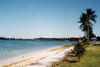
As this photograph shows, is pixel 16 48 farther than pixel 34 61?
Yes

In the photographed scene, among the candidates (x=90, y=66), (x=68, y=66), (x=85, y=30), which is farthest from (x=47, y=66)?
(x=85, y=30)

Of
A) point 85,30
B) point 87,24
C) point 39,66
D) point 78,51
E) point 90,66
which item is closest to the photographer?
point 39,66

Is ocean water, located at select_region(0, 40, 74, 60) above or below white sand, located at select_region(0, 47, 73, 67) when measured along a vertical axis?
below

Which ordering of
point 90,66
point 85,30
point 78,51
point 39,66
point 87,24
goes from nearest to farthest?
point 39,66
point 90,66
point 78,51
point 87,24
point 85,30

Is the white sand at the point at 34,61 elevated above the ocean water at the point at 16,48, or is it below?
above

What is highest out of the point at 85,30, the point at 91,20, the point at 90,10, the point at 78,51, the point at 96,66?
the point at 90,10

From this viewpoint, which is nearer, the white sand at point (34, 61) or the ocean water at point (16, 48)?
the white sand at point (34, 61)

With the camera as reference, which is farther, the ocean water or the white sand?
the ocean water

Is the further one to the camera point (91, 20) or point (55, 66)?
point (91, 20)

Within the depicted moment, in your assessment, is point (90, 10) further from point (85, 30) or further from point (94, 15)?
point (85, 30)

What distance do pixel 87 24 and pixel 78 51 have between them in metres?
29.4

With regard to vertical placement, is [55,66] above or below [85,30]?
below

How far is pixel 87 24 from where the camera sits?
40562 mm

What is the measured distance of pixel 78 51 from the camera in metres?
13.1
